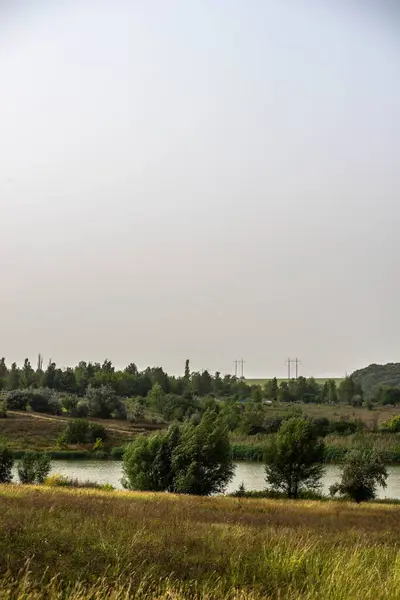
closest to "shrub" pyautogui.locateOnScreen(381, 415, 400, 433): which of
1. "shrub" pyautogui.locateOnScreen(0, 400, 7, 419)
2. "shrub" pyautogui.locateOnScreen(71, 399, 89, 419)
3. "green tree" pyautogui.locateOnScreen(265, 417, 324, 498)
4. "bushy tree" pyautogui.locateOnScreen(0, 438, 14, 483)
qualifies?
"shrub" pyautogui.locateOnScreen(71, 399, 89, 419)

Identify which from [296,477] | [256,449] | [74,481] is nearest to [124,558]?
[74,481]

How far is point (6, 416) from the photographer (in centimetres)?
11556

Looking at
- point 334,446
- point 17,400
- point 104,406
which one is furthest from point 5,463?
point 17,400

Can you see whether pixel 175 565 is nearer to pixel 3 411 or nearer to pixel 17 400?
pixel 3 411

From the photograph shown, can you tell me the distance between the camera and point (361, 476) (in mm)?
51406

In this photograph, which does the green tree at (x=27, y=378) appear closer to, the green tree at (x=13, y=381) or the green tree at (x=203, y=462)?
the green tree at (x=13, y=381)

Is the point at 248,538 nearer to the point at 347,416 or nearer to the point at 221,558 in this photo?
the point at 221,558

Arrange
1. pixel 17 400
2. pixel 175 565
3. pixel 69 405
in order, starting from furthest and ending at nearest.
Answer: pixel 69 405, pixel 17 400, pixel 175 565

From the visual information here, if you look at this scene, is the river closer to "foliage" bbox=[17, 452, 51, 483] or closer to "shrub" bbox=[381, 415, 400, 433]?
"foliage" bbox=[17, 452, 51, 483]

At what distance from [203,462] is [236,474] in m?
19.5

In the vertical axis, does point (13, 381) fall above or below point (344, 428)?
above

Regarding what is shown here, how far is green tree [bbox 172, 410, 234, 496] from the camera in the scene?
53.2 meters

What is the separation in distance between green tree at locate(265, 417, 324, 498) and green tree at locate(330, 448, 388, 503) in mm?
5408

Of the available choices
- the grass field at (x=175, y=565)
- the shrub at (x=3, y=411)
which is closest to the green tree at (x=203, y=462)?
the grass field at (x=175, y=565)
